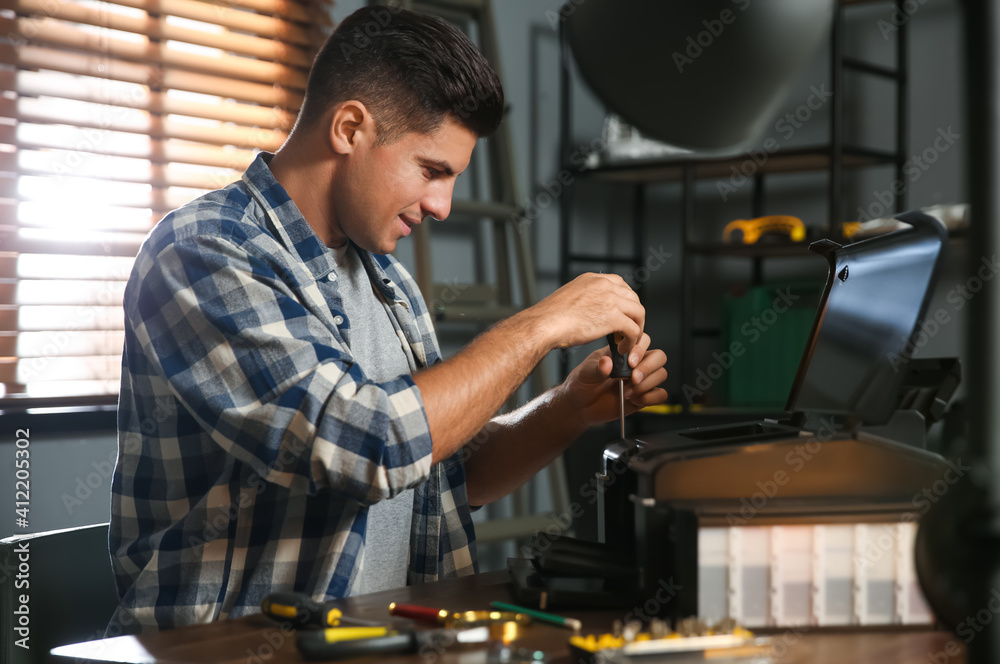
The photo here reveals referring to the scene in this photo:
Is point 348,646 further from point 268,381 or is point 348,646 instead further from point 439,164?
point 439,164

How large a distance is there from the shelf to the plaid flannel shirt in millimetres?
1854

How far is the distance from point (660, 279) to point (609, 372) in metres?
2.12

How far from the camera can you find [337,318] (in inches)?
46.0

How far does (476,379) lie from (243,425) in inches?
10.1

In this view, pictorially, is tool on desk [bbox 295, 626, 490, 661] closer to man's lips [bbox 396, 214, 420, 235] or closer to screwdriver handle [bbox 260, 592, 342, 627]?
screwdriver handle [bbox 260, 592, 342, 627]

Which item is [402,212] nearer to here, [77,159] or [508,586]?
[508,586]

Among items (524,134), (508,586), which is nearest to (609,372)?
(508,586)

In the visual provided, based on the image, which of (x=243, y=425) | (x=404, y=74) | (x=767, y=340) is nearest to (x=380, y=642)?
(x=243, y=425)

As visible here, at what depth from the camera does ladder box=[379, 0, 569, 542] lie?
2.49 meters

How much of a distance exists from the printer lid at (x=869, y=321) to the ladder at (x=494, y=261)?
1618 millimetres

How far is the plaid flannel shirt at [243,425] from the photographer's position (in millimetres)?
914

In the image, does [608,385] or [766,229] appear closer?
[608,385]

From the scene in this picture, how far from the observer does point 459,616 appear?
80cm

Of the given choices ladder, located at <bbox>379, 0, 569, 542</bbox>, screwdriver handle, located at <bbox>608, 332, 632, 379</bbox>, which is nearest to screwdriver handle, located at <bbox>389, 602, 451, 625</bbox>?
screwdriver handle, located at <bbox>608, 332, 632, 379</bbox>
